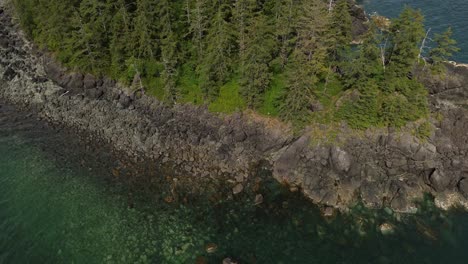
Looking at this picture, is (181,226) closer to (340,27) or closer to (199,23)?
(199,23)

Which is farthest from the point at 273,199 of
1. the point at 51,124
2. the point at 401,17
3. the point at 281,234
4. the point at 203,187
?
the point at 51,124

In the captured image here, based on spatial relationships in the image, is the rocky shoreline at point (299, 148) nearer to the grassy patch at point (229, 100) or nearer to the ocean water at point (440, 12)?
the grassy patch at point (229, 100)

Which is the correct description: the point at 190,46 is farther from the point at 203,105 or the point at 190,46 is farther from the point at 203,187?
the point at 203,187

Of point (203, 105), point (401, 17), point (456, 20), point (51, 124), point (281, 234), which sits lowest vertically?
point (281, 234)

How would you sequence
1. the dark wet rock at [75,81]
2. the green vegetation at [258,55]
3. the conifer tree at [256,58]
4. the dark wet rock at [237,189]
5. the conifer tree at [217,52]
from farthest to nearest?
the dark wet rock at [75,81] < the conifer tree at [217,52] < the conifer tree at [256,58] < the green vegetation at [258,55] < the dark wet rock at [237,189]

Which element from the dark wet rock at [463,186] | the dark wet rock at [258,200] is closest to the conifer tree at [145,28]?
the dark wet rock at [258,200]

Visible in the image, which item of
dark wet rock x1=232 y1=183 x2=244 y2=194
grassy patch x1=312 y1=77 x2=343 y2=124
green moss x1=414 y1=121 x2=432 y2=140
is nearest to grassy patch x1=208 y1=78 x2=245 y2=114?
grassy patch x1=312 y1=77 x2=343 y2=124

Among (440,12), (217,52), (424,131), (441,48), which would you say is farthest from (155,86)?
A: (440,12)
